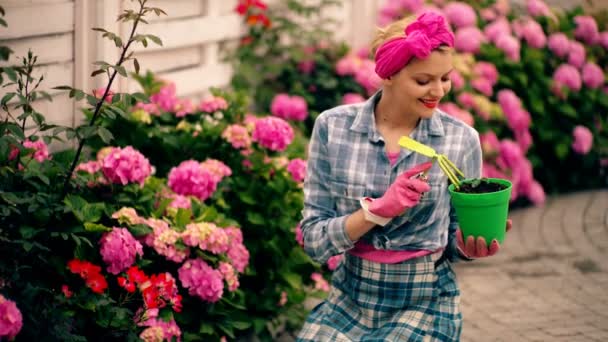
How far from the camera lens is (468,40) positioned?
7.30 m

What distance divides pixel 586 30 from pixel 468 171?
4658mm

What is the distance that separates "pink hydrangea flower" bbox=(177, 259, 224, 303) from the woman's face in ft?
3.70

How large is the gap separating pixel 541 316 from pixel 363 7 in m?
3.11

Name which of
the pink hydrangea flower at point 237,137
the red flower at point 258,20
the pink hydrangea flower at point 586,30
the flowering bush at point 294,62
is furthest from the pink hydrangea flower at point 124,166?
the pink hydrangea flower at point 586,30

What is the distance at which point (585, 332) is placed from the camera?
5066 millimetres

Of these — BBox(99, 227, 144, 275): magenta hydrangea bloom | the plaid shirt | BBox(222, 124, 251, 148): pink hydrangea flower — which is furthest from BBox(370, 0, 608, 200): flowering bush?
BBox(99, 227, 144, 275): magenta hydrangea bloom

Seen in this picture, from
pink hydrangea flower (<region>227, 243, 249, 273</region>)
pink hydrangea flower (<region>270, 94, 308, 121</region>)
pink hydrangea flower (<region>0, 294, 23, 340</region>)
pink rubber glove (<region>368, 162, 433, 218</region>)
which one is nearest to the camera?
pink hydrangea flower (<region>0, 294, 23, 340</region>)

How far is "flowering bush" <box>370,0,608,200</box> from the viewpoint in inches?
279

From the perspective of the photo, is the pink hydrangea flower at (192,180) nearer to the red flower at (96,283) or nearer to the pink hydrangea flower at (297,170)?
the pink hydrangea flower at (297,170)

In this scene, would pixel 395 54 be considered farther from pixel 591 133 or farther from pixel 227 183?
pixel 591 133

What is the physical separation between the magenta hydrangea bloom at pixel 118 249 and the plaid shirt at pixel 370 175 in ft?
2.22

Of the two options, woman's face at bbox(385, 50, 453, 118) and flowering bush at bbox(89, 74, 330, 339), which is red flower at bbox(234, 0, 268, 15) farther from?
woman's face at bbox(385, 50, 453, 118)

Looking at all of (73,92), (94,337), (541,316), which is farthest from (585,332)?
(73,92)

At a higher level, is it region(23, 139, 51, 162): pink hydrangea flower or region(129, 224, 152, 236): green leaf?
region(23, 139, 51, 162): pink hydrangea flower
